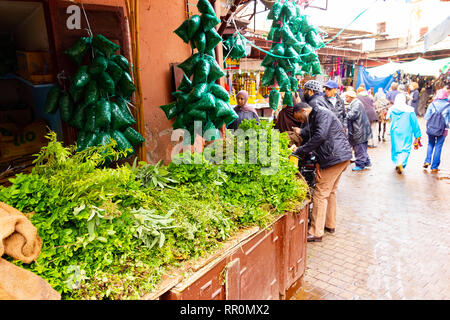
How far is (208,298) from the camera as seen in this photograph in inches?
79.7

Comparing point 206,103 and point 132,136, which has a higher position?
point 206,103

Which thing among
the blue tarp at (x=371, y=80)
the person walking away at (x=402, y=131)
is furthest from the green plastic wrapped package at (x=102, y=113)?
the blue tarp at (x=371, y=80)

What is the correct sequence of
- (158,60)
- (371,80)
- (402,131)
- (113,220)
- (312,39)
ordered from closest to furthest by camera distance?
(113,220) < (158,60) < (312,39) < (402,131) < (371,80)

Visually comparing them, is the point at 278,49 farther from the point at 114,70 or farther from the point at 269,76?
the point at 114,70

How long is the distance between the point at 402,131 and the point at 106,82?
280 inches

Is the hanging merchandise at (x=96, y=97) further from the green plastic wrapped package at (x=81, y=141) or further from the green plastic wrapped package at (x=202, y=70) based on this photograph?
the green plastic wrapped package at (x=202, y=70)

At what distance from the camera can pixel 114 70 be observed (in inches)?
108

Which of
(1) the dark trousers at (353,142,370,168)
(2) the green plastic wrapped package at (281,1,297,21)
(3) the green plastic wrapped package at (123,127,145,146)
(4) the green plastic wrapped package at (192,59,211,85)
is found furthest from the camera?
(1) the dark trousers at (353,142,370,168)

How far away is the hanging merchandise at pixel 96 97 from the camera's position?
2.62 metres

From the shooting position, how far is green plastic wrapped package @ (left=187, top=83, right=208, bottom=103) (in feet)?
9.25

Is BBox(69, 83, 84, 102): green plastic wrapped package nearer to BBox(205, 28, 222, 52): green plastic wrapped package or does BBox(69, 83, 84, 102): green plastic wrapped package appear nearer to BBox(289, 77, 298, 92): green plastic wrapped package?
BBox(205, 28, 222, 52): green plastic wrapped package

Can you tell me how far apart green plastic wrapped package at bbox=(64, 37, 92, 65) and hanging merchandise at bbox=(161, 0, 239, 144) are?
2.67 feet

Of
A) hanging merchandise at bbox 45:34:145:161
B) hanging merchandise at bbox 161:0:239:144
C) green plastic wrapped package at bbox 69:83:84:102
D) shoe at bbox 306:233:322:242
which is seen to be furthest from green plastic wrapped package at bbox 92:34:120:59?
shoe at bbox 306:233:322:242

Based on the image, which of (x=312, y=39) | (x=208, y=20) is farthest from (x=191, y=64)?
(x=312, y=39)
